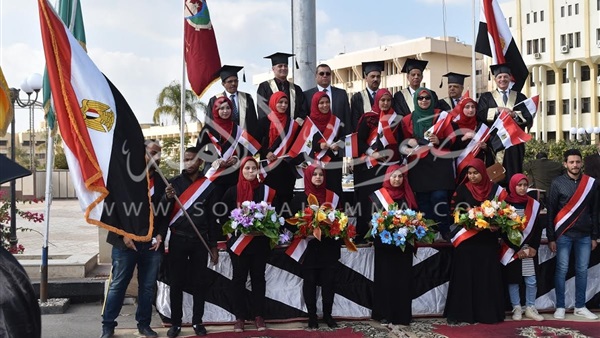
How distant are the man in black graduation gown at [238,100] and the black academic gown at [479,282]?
285cm

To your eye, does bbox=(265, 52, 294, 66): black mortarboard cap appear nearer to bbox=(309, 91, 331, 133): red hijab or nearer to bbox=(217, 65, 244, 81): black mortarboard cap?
bbox=(217, 65, 244, 81): black mortarboard cap

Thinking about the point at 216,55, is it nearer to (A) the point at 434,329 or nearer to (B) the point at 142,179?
(B) the point at 142,179

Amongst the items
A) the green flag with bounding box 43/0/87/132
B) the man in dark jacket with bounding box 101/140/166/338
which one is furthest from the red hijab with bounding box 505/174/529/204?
the green flag with bounding box 43/0/87/132

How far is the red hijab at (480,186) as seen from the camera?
24.8ft

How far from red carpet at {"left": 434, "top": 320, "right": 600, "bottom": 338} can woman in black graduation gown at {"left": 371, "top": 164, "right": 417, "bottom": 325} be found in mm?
440

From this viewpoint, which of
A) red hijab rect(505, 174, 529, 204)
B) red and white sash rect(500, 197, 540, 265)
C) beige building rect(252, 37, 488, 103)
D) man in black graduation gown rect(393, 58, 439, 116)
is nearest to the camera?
red and white sash rect(500, 197, 540, 265)

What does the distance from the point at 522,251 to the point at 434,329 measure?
1.34 m

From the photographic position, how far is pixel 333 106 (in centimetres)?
915

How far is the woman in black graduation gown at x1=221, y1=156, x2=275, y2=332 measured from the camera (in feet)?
23.7

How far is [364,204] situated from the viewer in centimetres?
869

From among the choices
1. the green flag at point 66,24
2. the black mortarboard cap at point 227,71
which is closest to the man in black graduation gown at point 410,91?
the black mortarboard cap at point 227,71

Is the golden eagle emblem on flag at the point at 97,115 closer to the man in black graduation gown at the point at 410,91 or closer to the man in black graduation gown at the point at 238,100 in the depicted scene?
the man in black graduation gown at the point at 238,100

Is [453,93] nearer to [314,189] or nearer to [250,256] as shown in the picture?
[314,189]

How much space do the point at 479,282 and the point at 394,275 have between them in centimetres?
94
